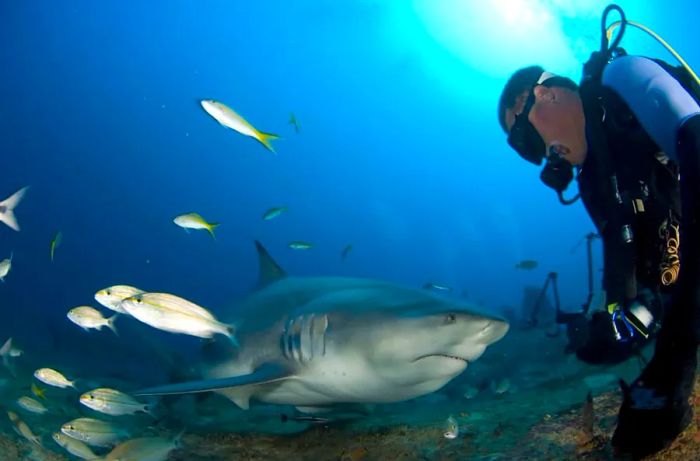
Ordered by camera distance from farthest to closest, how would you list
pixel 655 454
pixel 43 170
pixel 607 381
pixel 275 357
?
pixel 43 170 < pixel 607 381 < pixel 275 357 < pixel 655 454

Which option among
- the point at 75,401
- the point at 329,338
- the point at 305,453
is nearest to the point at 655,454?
the point at 329,338

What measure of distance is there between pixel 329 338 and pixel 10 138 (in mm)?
80769

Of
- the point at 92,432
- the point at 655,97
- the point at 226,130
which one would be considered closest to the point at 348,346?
the point at 655,97

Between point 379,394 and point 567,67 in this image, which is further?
point 567,67

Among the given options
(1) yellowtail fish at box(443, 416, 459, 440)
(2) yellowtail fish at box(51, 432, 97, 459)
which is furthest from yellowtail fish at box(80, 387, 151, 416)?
(1) yellowtail fish at box(443, 416, 459, 440)

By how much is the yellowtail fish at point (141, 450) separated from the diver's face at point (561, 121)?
4049 mm

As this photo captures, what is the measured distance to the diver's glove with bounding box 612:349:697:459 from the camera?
4.93ft

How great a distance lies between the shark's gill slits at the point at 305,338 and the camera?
3.76m

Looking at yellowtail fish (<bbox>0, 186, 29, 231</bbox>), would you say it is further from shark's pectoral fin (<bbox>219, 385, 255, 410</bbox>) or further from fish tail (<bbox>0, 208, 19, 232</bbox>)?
shark's pectoral fin (<bbox>219, 385, 255, 410</bbox>)

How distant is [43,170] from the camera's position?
69.4 m

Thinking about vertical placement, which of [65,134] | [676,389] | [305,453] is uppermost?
[65,134]

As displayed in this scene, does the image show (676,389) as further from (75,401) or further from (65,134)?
(65,134)

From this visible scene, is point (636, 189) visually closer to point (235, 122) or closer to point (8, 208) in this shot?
point (235, 122)

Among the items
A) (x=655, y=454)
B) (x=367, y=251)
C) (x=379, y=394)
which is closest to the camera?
(x=655, y=454)
